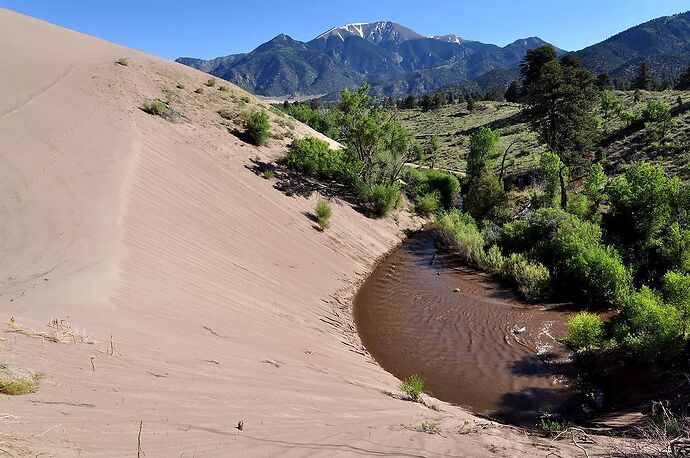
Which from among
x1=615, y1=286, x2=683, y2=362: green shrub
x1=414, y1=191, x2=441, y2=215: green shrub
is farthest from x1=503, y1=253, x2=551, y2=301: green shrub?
x1=414, y1=191, x2=441, y2=215: green shrub

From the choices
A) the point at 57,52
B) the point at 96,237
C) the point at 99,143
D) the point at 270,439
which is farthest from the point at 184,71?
the point at 270,439

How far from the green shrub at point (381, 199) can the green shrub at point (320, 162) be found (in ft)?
5.33

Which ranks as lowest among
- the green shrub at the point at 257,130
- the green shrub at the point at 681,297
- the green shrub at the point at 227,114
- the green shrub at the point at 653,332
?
the green shrub at the point at 653,332

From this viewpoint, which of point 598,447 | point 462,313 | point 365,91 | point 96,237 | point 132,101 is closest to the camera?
point 598,447

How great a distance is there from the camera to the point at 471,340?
1311 centimetres

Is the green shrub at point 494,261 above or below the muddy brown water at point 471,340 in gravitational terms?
above

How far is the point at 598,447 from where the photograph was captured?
523 centimetres

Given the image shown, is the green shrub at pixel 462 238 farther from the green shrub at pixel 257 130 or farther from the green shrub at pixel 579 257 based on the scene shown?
the green shrub at pixel 257 130

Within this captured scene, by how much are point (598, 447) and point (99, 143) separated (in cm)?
1833

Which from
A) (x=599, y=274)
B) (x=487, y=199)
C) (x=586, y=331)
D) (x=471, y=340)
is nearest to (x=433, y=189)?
(x=487, y=199)

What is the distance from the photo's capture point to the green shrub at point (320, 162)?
24.3 metres

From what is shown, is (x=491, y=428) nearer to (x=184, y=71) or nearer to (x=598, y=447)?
(x=598, y=447)

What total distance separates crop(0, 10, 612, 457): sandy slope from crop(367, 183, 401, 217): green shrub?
1.48 meters

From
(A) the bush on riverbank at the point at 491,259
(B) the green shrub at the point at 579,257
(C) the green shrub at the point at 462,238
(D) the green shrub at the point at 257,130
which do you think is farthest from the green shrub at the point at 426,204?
(D) the green shrub at the point at 257,130
